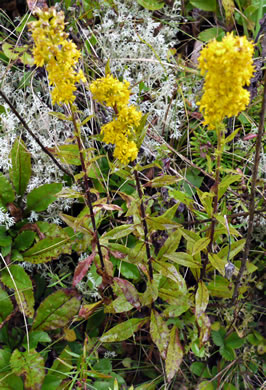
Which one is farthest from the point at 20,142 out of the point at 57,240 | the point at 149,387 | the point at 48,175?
the point at 149,387

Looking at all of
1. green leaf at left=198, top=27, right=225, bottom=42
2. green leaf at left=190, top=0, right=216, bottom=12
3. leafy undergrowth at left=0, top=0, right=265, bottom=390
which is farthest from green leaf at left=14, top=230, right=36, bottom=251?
green leaf at left=190, top=0, right=216, bottom=12

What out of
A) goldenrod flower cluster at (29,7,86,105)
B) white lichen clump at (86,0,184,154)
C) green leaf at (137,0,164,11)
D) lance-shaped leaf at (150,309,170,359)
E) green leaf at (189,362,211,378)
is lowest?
green leaf at (189,362,211,378)

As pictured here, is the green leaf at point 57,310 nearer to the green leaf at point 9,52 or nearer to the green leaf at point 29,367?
the green leaf at point 29,367

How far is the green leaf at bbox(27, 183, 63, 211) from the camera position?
191 centimetres

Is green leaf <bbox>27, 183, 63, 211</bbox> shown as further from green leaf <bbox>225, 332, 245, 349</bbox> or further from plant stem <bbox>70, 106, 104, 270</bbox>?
green leaf <bbox>225, 332, 245, 349</bbox>

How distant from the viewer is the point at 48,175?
80.2 inches

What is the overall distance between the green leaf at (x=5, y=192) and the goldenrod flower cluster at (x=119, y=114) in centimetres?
86

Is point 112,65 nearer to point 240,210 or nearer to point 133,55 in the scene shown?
point 133,55

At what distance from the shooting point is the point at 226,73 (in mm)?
1020

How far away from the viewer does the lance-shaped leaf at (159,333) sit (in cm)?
163

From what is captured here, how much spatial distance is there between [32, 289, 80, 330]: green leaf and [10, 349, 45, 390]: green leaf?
0.47 feet

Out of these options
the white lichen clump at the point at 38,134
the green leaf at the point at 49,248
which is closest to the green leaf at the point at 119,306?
the green leaf at the point at 49,248

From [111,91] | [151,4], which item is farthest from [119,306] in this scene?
[151,4]

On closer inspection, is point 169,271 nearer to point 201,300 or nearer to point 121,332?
point 201,300
